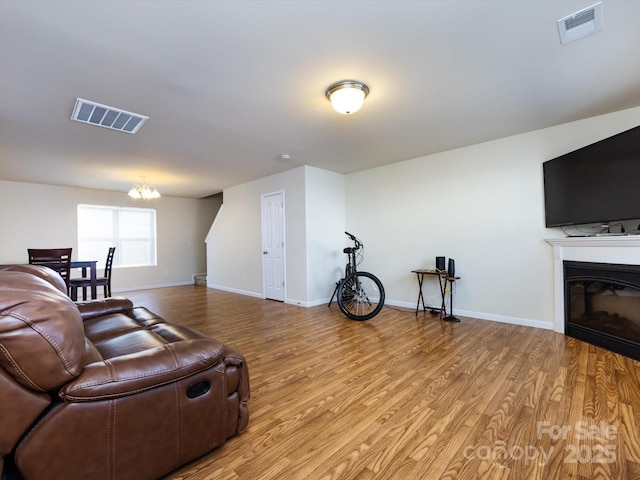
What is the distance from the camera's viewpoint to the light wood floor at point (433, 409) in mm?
1379

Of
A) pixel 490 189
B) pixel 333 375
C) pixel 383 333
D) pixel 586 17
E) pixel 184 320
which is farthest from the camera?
pixel 184 320

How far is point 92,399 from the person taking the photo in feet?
3.59

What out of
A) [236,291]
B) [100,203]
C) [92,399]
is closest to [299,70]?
[92,399]

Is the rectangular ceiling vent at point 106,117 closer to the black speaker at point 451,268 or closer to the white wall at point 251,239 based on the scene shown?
the white wall at point 251,239

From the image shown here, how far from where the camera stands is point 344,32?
5.98 ft

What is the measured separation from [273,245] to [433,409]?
400 cm

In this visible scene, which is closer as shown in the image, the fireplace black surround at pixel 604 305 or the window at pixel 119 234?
the fireplace black surround at pixel 604 305

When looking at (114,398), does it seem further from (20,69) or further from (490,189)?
(490,189)

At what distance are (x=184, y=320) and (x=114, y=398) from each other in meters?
3.15

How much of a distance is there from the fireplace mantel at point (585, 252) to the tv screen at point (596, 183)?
0.19 m

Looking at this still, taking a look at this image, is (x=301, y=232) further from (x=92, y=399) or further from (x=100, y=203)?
(x=100, y=203)

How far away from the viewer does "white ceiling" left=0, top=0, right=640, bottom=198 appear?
5.50 feet

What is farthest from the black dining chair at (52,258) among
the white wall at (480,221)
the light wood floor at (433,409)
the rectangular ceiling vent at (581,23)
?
the rectangular ceiling vent at (581,23)

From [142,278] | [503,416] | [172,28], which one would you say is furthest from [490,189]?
[142,278]
